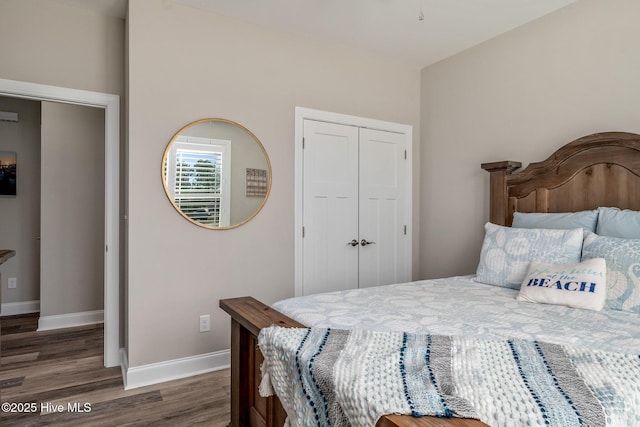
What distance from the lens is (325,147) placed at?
3389 mm

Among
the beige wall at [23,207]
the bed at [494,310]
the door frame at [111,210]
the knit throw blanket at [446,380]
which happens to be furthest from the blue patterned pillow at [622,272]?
the beige wall at [23,207]

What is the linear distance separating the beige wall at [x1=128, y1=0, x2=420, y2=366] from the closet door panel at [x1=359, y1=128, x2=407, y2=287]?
0.54 meters

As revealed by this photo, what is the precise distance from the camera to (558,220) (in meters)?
2.52

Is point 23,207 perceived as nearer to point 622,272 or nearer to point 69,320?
point 69,320

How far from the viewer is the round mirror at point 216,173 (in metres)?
2.78

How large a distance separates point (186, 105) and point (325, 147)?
119cm

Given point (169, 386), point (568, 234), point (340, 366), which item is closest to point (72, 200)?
point (169, 386)

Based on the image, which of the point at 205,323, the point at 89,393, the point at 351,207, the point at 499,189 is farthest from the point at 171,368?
the point at 499,189

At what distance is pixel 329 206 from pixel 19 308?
12.4 ft

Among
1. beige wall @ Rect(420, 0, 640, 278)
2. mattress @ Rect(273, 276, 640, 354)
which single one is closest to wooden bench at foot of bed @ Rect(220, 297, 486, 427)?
mattress @ Rect(273, 276, 640, 354)

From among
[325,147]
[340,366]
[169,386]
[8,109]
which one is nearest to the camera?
[340,366]

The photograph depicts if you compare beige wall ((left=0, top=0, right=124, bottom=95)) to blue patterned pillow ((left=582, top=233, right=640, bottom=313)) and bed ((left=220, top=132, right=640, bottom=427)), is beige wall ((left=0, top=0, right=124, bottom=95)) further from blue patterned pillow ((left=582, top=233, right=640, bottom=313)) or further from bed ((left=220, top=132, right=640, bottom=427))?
blue patterned pillow ((left=582, top=233, right=640, bottom=313))

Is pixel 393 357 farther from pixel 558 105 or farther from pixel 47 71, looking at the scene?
pixel 47 71

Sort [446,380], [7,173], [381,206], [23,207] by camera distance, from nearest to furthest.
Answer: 1. [446,380]
2. [381,206]
3. [7,173]
4. [23,207]
